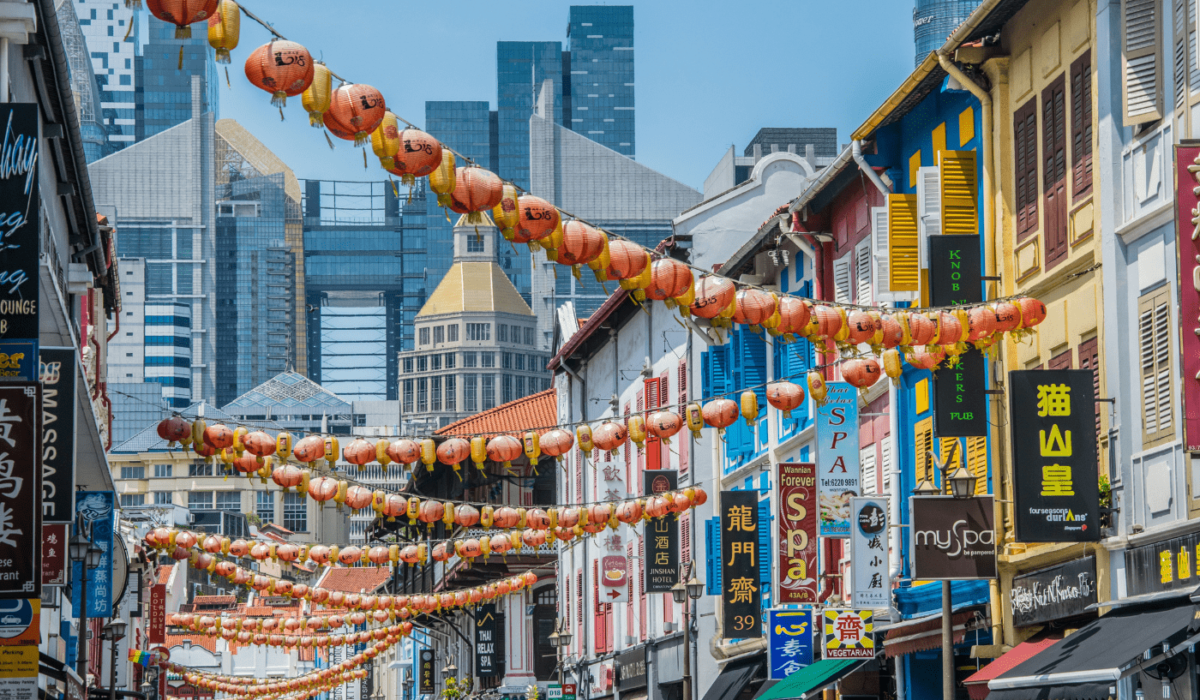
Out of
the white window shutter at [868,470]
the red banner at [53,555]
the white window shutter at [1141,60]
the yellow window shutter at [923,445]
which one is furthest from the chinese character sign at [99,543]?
the white window shutter at [1141,60]

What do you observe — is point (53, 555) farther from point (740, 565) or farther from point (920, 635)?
point (740, 565)

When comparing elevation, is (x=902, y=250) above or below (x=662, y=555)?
above

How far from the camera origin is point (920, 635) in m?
22.6

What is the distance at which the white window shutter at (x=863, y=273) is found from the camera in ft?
84.8

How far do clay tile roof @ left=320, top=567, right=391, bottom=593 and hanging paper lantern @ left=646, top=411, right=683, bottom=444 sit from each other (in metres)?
92.0

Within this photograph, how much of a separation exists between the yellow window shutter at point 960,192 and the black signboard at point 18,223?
11915 millimetres

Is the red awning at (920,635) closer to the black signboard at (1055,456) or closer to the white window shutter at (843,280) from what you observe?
the black signboard at (1055,456)

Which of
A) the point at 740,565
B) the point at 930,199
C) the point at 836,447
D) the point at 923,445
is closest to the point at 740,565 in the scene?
the point at 740,565

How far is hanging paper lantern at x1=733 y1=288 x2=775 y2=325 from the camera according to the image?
54.4 feet

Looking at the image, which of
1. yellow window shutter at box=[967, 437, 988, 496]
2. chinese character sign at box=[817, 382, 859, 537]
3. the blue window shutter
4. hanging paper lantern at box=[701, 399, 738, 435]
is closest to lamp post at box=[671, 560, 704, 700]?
the blue window shutter

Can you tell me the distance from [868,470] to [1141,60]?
10.7 metres

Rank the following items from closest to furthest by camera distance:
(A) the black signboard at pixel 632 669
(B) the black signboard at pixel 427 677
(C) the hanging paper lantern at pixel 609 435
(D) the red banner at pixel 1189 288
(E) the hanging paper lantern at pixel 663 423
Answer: (D) the red banner at pixel 1189 288
(E) the hanging paper lantern at pixel 663 423
(C) the hanging paper lantern at pixel 609 435
(A) the black signboard at pixel 632 669
(B) the black signboard at pixel 427 677

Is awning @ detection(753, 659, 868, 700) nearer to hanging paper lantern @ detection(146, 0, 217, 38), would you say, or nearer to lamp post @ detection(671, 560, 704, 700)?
lamp post @ detection(671, 560, 704, 700)

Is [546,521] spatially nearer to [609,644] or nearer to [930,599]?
[930,599]
